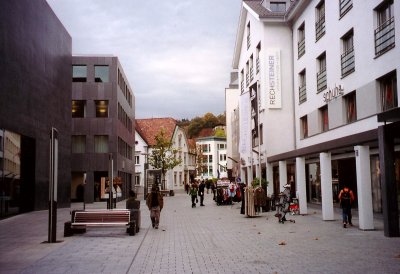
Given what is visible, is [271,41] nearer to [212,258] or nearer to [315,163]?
[315,163]

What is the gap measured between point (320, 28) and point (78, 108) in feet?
77.5

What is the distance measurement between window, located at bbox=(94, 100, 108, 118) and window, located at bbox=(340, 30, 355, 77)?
24279 millimetres

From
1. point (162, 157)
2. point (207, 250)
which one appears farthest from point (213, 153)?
point (207, 250)

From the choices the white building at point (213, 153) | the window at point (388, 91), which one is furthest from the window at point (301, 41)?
the white building at point (213, 153)

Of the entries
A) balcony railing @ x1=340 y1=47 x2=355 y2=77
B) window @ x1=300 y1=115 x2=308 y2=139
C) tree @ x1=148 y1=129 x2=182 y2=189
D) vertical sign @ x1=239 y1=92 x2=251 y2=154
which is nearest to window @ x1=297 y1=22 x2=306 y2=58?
window @ x1=300 y1=115 x2=308 y2=139

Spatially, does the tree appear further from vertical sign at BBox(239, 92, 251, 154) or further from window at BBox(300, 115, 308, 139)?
vertical sign at BBox(239, 92, 251, 154)

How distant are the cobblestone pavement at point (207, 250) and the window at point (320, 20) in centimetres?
1258

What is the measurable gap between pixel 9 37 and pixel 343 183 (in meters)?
17.7

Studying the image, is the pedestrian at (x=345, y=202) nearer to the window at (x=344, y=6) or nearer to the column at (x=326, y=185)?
the column at (x=326, y=185)

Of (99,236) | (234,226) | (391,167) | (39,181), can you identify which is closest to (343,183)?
(234,226)

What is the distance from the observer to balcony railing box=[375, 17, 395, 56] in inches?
707

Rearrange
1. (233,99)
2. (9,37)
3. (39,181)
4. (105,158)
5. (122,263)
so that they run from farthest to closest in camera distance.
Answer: (233,99) < (105,158) < (39,181) < (9,37) < (122,263)

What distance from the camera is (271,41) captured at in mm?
33156

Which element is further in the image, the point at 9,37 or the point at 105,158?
the point at 105,158
